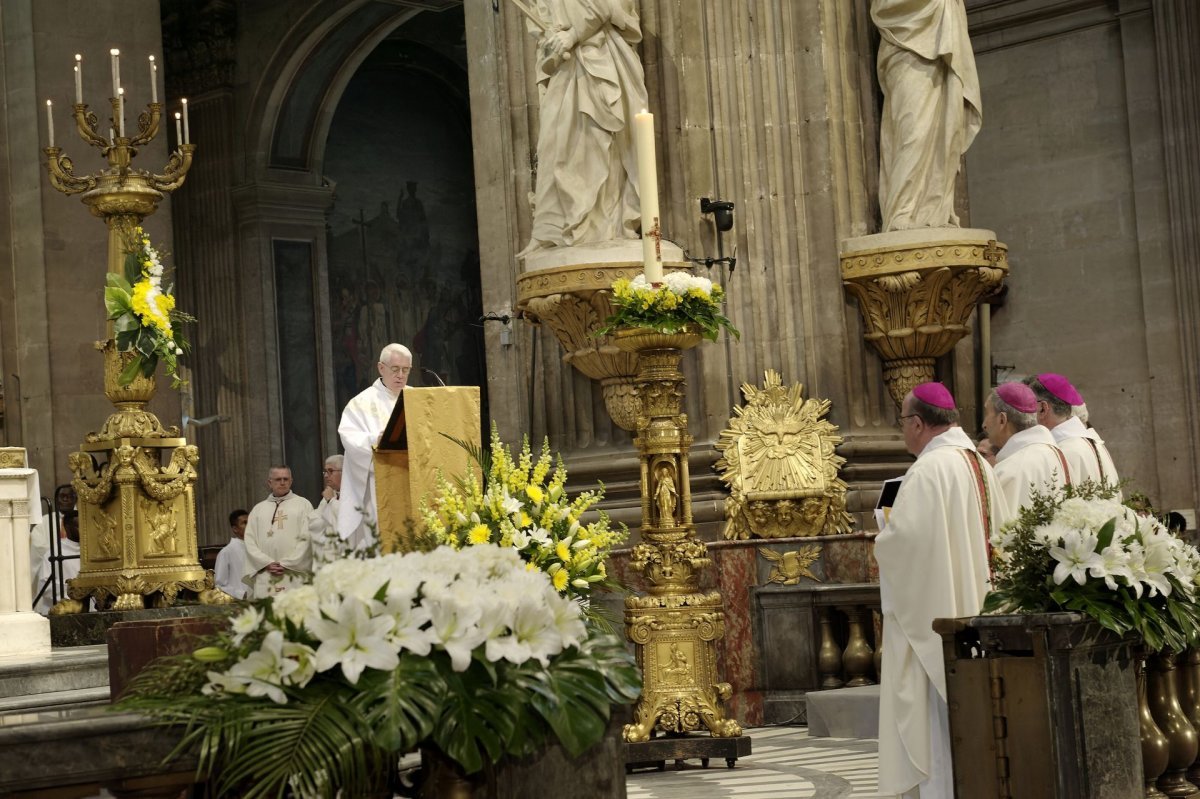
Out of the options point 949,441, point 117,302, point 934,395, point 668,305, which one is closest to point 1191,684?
point 949,441

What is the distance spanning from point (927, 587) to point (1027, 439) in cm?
130

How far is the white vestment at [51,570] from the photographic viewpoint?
1233 centimetres

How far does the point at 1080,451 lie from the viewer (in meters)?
7.91

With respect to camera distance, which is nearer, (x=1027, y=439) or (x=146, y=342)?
(x=1027, y=439)

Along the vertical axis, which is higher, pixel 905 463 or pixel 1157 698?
pixel 905 463

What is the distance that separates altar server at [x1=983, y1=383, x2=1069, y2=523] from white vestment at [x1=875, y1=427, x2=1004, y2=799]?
801mm

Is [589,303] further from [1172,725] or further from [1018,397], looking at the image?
[1172,725]

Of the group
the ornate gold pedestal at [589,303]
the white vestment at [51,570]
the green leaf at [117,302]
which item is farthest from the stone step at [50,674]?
the white vestment at [51,570]

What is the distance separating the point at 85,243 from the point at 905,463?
693 cm

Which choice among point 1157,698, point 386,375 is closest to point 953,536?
point 1157,698

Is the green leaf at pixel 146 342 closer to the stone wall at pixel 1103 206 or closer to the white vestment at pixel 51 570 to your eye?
the white vestment at pixel 51 570

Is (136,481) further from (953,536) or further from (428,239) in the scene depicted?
(428,239)

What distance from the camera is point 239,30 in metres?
20.6

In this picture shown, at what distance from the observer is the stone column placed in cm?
852
